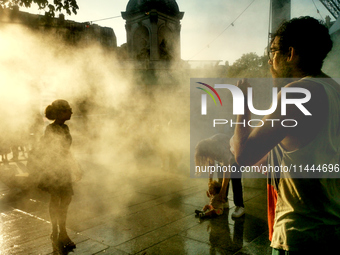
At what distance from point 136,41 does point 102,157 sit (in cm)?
2061

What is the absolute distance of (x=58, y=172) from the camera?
3.55 meters

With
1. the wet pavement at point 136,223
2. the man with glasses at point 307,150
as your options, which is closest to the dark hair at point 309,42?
the man with glasses at point 307,150

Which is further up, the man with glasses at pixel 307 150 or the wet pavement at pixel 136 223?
the man with glasses at pixel 307 150

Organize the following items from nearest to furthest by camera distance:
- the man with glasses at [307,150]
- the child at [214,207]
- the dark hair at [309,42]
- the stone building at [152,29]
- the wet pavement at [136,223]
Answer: the man with glasses at [307,150], the dark hair at [309,42], the wet pavement at [136,223], the child at [214,207], the stone building at [152,29]

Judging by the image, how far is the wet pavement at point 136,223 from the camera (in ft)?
11.2

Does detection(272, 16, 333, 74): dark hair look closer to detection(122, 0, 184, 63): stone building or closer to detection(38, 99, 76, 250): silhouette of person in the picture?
detection(38, 99, 76, 250): silhouette of person

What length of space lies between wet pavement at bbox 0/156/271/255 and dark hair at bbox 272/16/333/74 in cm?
257

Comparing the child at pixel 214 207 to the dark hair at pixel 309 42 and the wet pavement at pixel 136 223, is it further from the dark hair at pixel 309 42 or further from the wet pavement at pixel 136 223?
the dark hair at pixel 309 42

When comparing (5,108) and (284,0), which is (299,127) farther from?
(5,108)

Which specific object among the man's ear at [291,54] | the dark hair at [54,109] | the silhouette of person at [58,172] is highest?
the man's ear at [291,54]

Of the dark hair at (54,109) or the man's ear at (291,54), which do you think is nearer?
the man's ear at (291,54)

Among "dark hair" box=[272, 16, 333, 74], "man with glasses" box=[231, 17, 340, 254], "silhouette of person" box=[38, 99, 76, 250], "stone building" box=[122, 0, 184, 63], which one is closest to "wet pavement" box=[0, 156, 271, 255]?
"silhouette of person" box=[38, 99, 76, 250]

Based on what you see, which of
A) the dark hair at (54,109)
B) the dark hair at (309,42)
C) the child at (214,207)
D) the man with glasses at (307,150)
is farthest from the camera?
the child at (214,207)

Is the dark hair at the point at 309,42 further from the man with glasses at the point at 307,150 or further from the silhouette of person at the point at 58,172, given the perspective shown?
the silhouette of person at the point at 58,172
